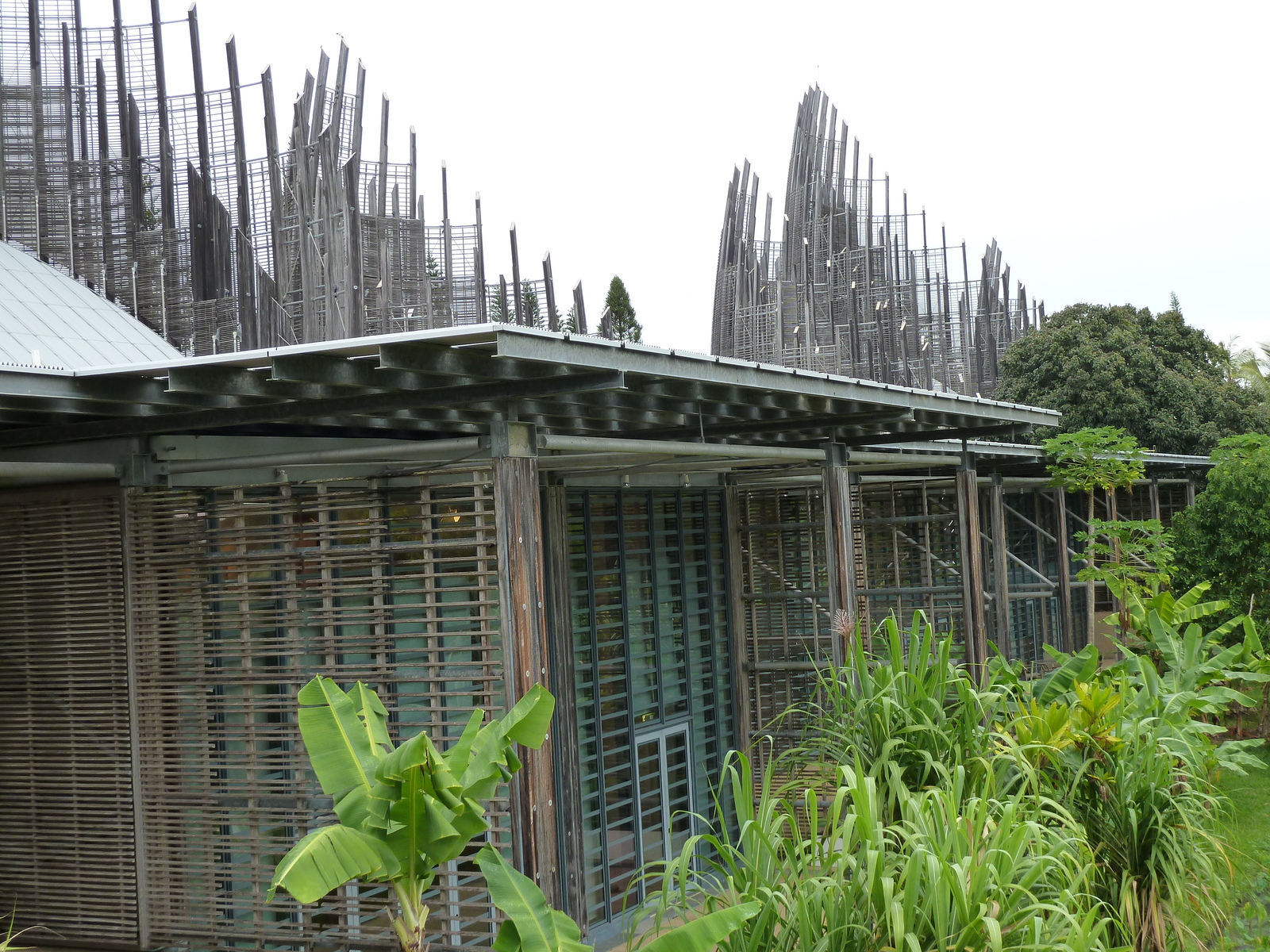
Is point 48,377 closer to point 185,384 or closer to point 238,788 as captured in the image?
point 185,384

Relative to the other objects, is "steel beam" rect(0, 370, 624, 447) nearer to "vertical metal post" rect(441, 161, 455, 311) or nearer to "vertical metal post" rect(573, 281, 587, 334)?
"vertical metal post" rect(573, 281, 587, 334)

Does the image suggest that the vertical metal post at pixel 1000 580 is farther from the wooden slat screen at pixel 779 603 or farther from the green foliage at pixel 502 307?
the green foliage at pixel 502 307

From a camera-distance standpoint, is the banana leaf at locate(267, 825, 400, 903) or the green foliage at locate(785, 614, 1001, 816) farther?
the green foliage at locate(785, 614, 1001, 816)

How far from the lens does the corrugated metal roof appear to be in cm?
1005

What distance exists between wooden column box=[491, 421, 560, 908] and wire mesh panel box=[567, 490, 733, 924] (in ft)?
14.3

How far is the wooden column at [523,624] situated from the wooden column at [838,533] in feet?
13.6

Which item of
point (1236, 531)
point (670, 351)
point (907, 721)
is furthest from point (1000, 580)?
point (670, 351)

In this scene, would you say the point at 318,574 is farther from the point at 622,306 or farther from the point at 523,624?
the point at 622,306

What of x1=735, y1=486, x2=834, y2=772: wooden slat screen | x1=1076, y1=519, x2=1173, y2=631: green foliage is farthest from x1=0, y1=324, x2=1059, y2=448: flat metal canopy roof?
x1=1076, y1=519, x2=1173, y2=631: green foliage

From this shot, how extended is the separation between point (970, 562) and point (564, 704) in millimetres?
4726

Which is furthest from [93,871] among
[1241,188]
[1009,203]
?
[1009,203]

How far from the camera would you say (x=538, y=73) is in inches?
1202

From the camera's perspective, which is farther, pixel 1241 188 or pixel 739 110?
pixel 1241 188

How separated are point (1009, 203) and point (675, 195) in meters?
13.8
